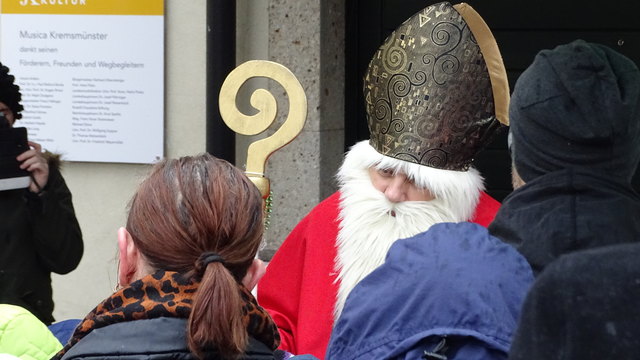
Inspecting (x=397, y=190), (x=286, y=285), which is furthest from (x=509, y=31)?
(x=286, y=285)

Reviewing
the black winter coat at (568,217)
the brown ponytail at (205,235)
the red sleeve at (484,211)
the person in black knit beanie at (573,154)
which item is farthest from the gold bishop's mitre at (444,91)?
the brown ponytail at (205,235)

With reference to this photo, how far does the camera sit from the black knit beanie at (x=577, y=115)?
67.4 inches

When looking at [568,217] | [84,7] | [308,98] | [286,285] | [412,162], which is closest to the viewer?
[568,217]

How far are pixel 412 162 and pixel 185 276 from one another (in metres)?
1.33

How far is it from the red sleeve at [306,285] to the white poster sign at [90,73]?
179 centimetres

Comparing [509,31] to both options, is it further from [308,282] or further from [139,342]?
[139,342]

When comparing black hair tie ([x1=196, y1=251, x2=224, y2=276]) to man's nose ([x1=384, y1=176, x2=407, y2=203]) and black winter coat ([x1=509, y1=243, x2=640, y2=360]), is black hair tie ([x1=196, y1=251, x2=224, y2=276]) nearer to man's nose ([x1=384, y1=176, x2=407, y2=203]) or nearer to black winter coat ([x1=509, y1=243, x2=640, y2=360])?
black winter coat ([x1=509, y1=243, x2=640, y2=360])

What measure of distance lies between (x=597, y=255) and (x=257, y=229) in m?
0.79

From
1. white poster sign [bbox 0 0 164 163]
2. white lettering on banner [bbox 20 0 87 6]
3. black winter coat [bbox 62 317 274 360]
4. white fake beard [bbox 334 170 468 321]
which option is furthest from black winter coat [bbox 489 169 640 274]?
white lettering on banner [bbox 20 0 87 6]

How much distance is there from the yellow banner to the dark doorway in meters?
0.90

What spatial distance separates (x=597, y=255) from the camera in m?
1.02

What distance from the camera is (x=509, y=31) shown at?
4.47 meters

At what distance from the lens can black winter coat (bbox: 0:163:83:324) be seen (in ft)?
11.4

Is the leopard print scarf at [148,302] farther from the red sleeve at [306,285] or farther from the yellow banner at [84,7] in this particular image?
the yellow banner at [84,7]
